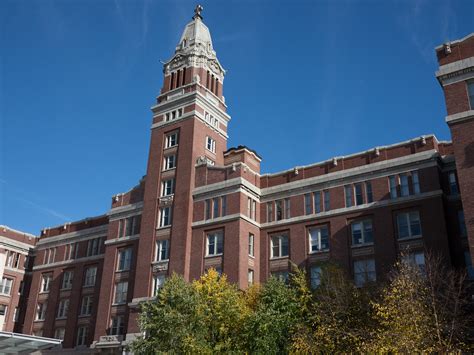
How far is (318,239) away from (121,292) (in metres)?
22.6

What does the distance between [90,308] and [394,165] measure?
38.6 meters

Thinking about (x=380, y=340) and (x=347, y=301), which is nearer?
(x=380, y=340)

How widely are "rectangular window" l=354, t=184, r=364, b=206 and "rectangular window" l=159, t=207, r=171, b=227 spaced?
19.3 m

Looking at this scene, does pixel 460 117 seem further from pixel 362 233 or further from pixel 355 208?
pixel 362 233

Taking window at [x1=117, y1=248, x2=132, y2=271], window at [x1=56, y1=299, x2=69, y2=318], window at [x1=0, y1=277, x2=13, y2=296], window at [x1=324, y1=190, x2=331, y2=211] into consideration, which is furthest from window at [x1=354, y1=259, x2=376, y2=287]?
window at [x1=0, y1=277, x2=13, y2=296]

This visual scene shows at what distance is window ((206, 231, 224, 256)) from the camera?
52562 mm

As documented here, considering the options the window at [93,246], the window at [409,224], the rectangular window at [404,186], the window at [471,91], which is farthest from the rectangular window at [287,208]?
the window at [93,246]

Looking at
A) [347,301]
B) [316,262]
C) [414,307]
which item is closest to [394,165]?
[316,262]

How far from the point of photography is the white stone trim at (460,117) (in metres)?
37.7

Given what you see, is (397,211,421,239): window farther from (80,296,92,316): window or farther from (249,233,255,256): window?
(80,296,92,316): window

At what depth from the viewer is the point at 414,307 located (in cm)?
3109

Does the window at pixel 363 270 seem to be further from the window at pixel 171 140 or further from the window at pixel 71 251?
the window at pixel 71 251

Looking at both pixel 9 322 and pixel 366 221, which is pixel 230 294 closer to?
pixel 366 221

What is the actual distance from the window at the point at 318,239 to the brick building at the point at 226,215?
105mm
